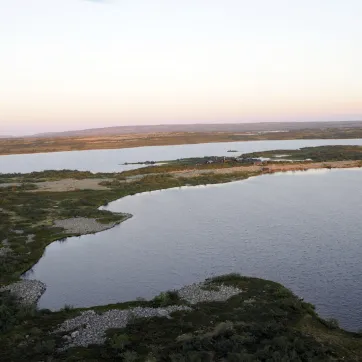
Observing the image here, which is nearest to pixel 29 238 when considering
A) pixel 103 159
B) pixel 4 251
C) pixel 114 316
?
pixel 4 251

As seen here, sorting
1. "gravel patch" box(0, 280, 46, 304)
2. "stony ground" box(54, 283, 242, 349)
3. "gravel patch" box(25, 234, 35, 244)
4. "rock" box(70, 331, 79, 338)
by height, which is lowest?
"gravel patch" box(0, 280, 46, 304)

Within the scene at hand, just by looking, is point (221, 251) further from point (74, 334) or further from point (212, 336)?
point (74, 334)

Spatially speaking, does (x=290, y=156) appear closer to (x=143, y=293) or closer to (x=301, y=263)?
(x=301, y=263)

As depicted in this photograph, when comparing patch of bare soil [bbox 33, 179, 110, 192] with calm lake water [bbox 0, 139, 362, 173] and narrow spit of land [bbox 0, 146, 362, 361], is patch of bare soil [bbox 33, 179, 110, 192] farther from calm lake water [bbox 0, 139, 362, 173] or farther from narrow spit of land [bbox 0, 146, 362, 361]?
narrow spit of land [bbox 0, 146, 362, 361]

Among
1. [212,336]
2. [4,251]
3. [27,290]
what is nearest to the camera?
[212,336]

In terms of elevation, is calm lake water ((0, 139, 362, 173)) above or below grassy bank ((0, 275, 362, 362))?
above

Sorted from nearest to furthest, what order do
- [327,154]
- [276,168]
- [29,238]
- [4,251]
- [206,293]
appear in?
[206,293], [4,251], [29,238], [276,168], [327,154]

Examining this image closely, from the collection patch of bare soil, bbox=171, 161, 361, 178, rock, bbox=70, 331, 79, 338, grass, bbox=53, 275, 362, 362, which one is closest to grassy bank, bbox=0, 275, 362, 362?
grass, bbox=53, 275, 362, 362
